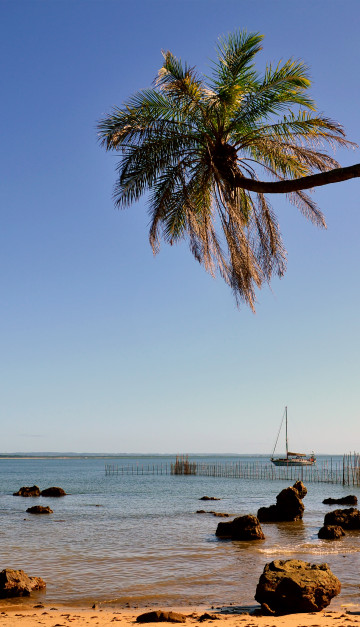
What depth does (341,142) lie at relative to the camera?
10.8 m

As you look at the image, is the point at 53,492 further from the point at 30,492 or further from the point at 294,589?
the point at 294,589

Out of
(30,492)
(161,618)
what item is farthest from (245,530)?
A: (30,492)

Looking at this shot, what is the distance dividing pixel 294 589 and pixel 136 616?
3053 mm

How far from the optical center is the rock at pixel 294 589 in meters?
10.7

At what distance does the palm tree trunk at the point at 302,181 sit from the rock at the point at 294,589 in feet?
24.0

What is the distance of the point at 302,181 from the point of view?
8477mm

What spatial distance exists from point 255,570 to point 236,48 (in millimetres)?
13810

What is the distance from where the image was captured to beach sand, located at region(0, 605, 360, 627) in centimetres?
982

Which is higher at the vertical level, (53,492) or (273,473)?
(53,492)

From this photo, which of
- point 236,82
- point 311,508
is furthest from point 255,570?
point 311,508

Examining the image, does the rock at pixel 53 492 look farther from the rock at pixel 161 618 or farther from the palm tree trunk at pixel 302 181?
the palm tree trunk at pixel 302 181

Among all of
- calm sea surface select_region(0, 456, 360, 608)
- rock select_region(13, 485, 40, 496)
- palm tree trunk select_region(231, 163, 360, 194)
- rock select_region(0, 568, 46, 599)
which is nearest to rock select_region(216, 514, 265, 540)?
calm sea surface select_region(0, 456, 360, 608)

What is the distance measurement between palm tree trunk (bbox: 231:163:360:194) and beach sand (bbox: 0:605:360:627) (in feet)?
23.4

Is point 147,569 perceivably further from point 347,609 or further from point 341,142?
point 341,142
